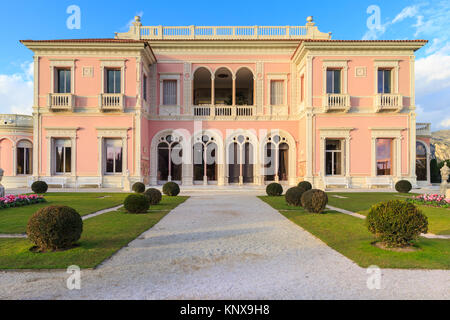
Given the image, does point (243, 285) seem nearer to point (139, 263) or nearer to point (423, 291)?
point (139, 263)

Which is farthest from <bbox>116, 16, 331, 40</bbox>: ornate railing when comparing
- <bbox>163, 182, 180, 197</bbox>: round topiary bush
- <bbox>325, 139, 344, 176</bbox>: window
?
<bbox>163, 182, 180, 197</bbox>: round topiary bush

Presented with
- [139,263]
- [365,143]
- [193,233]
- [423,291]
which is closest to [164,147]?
[365,143]

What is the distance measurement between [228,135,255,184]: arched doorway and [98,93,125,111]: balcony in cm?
957

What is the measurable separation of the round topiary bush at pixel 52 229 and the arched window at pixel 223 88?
2383 centimetres

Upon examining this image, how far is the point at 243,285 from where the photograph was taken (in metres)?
4.32

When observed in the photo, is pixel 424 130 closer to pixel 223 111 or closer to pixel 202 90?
pixel 223 111

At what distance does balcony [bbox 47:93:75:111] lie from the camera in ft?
74.4

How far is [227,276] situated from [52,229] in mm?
3755

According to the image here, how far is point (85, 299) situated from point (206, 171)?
72.7 ft

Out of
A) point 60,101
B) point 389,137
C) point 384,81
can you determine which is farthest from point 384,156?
point 60,101

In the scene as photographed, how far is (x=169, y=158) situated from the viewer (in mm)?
25688

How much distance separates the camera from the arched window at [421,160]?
86.9 ft

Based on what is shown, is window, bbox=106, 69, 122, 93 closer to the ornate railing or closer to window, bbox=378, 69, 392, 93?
the ornate railing

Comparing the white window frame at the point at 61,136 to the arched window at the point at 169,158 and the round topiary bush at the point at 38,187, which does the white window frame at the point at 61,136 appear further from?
the arched window at the point at 169,158
